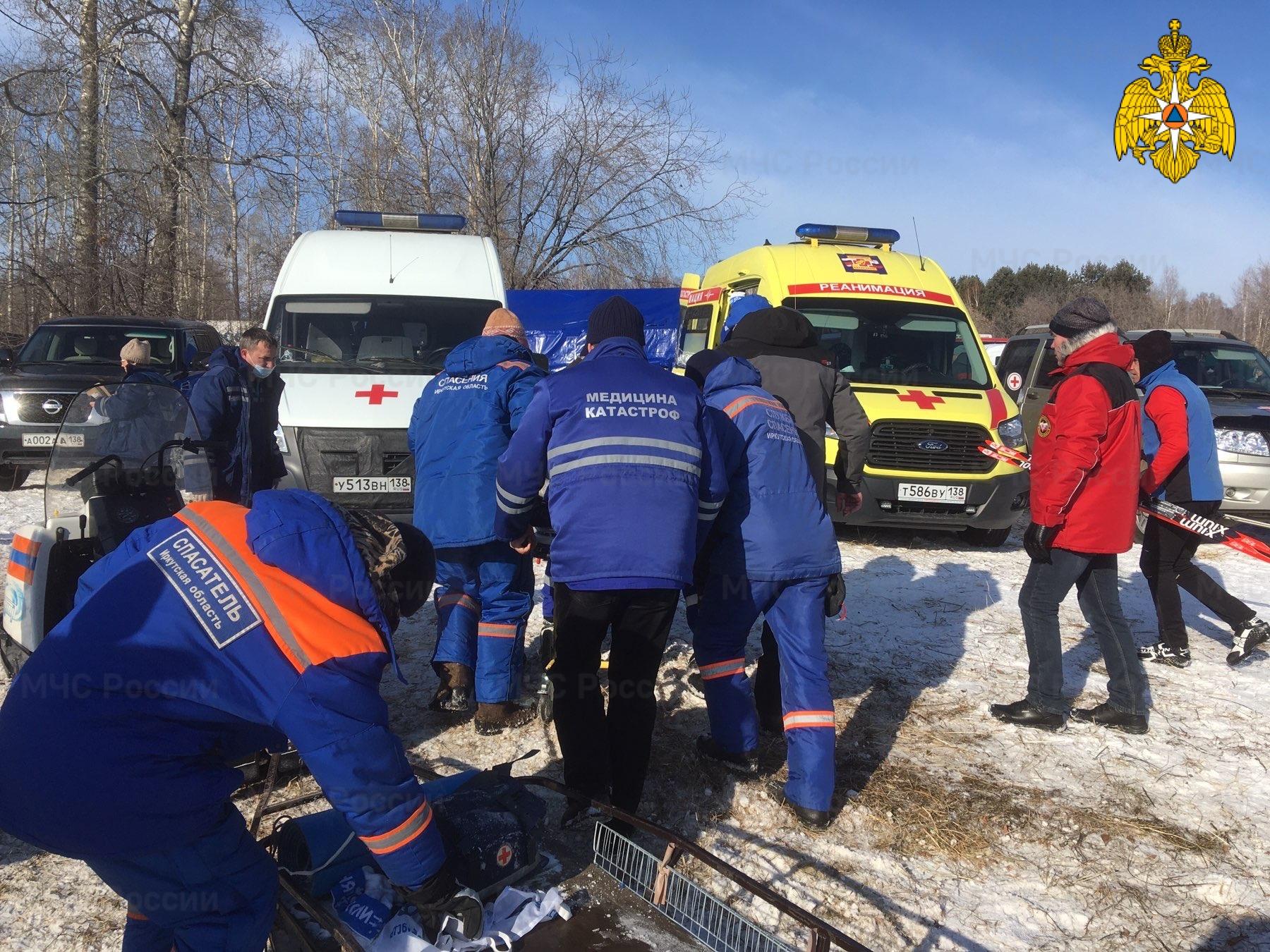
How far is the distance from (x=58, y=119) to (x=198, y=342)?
11407 millimetres

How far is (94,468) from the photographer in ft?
11.5

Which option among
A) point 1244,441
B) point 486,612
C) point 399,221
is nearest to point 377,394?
point 399,221

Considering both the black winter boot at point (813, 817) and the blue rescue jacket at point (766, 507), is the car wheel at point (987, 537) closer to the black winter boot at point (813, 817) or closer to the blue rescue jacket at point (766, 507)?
the blue rescue jacket at point (766, 507)

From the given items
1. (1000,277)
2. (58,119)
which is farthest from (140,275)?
(1000,277)

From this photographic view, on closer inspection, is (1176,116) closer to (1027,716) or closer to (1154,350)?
(1154,350)

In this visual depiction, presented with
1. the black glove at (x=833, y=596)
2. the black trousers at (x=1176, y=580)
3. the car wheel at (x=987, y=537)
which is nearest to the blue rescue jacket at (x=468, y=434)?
the black glove at (x=833, y=596)

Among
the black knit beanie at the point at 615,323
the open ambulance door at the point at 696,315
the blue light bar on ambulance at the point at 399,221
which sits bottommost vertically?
the black knit beanie at the point at 615,323

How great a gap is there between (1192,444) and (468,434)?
4.31 meters

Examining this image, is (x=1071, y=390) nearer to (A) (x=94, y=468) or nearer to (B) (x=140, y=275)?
(A) (x=94, y=468)

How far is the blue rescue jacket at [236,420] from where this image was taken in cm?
520

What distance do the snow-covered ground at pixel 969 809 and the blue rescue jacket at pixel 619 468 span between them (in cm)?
123

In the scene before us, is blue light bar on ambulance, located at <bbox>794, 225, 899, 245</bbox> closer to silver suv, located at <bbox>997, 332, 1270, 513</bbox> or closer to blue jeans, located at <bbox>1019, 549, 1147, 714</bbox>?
silver suv, located at <bbox>997, 332, 1270, 513</bbox>

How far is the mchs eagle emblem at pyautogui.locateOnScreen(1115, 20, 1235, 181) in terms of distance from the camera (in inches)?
364

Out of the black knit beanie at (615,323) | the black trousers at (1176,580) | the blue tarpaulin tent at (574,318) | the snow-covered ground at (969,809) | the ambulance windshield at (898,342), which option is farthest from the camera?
the blue tarpaulin tent at (574,318)
